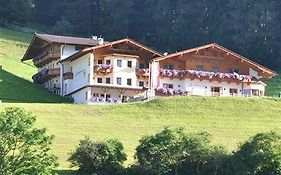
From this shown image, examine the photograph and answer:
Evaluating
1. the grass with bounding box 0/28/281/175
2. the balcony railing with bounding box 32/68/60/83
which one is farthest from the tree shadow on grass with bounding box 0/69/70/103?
the balcony railing with bounding box 32/68/60/83

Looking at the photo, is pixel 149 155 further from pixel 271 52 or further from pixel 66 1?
pixel 66 1

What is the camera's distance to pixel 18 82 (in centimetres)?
8375

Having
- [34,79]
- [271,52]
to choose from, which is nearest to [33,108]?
[34,79]

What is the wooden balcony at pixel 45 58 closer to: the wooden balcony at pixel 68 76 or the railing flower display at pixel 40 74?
the railing flower display at pixel 40 74

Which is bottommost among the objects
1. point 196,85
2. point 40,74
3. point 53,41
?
point 196,85

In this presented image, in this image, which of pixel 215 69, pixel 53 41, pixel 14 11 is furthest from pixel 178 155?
pixel 14 11

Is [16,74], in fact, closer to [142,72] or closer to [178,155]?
[142,72]

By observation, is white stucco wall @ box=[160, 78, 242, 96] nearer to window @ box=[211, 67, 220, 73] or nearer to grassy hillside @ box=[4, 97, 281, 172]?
window @ box=[211, 67, 220, 73]

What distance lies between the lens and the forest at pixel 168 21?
389 feet

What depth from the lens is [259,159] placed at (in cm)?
4825

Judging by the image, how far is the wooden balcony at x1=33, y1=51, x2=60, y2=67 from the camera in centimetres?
8888

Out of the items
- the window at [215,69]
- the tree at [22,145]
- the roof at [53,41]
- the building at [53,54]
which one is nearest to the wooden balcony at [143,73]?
the building at [53,54]

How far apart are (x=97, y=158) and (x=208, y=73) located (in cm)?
3428

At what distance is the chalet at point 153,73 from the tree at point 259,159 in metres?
29.7
